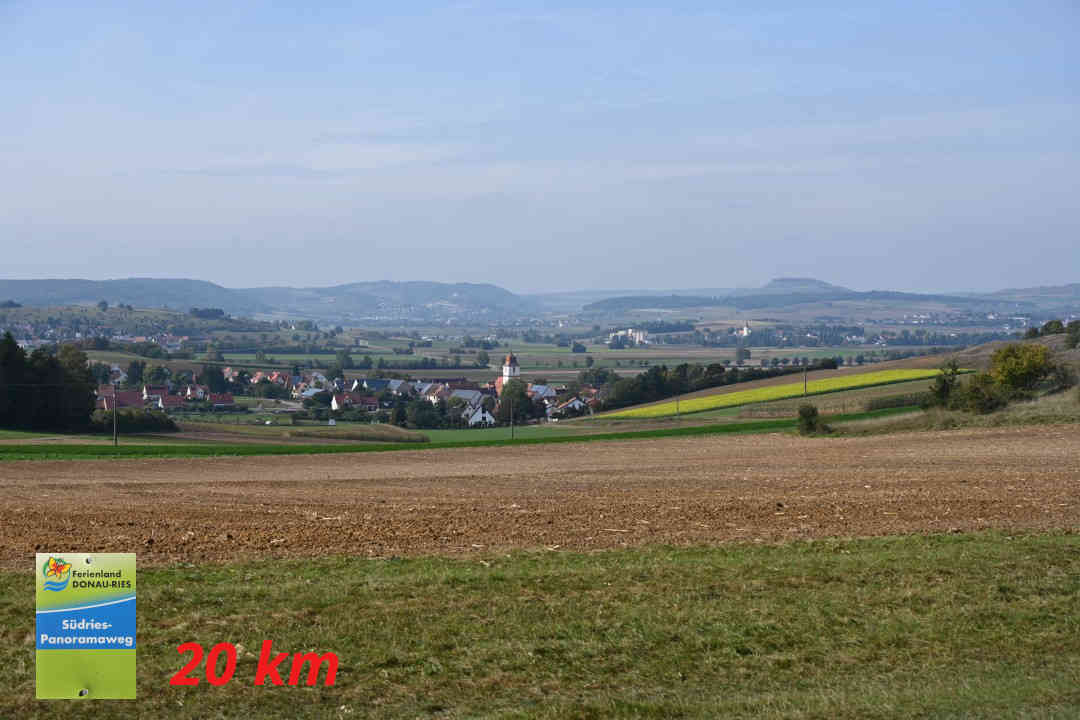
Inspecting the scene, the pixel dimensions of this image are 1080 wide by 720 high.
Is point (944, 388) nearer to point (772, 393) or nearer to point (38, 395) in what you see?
point (772, 393)

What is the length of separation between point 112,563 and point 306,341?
520 feet

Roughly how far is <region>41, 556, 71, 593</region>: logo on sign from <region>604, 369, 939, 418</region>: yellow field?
186ft

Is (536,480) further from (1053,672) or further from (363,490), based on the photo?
(1053,672)

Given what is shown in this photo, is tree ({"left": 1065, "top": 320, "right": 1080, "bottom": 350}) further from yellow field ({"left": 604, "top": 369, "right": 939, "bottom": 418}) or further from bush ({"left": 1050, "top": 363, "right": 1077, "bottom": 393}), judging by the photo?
bush ({"left": 1050, "top": 363, "right": 1077, "bottom": 393})

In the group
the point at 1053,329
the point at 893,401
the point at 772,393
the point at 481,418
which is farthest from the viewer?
the point at 1053,329

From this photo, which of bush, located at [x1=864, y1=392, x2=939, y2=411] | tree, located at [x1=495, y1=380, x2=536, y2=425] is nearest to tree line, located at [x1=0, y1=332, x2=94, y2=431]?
tree, located at [x1=495, y1=380, x2=536, y2=425]

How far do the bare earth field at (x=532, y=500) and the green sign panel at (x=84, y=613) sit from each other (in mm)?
5580

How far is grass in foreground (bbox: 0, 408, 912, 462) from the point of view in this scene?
1475 inches

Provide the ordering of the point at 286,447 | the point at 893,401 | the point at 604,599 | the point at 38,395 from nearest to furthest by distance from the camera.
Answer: the point at 604,599 < the point at 286,447 < the point at 893,401 < the point at 38,395

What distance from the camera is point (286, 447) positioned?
44594 mm

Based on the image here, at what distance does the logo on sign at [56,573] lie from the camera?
7.07 meters

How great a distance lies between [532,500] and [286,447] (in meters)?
26.7

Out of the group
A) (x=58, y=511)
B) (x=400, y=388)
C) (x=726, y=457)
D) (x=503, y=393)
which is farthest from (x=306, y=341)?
(x=58, y=511)

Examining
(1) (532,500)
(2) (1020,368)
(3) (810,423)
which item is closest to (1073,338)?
(2) (1020,368)
